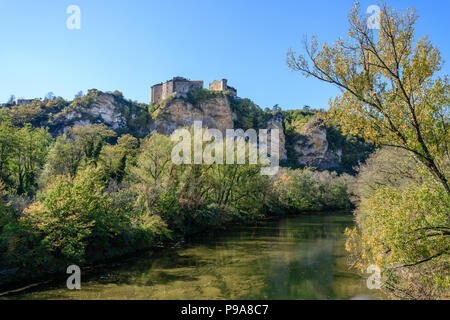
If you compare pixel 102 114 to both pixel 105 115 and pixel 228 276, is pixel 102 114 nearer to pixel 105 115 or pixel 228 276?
pixel 105 115

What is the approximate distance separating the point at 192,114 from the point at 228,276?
310 feet

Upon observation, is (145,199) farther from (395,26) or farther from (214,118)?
(214,118)

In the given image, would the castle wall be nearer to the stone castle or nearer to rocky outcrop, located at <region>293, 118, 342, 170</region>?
the stone castle

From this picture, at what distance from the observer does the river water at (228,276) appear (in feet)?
39.7

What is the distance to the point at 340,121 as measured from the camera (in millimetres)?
7824

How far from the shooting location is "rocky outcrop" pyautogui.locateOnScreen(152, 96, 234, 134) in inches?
3956

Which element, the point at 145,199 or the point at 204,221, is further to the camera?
the point at 204,221

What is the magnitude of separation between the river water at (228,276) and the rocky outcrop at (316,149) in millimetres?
96491

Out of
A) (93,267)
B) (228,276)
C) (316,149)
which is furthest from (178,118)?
(228,276)

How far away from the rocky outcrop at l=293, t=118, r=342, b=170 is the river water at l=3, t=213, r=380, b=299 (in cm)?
9649

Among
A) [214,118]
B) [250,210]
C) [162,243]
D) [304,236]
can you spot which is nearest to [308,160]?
[214,118]

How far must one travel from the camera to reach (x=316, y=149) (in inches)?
4621

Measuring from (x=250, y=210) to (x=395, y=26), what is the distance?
32.6 metres

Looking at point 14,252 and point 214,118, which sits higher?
point 214,118
